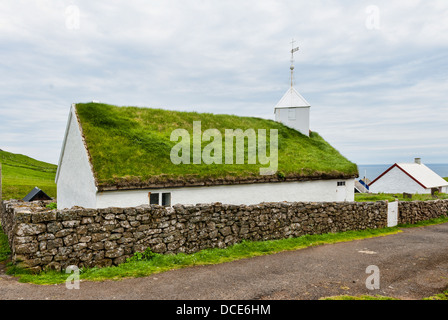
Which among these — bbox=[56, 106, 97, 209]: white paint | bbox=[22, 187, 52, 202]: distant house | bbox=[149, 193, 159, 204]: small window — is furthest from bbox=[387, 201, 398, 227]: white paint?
bbox=[22, 187, 52, 202]: distant house

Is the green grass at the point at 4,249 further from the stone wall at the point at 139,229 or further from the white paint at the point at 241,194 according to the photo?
the white paint at the point at 241,194

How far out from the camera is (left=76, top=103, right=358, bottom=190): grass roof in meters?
14.2

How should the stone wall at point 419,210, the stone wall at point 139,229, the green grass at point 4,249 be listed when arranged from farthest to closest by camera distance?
the stone wall at point 419,210 < the green grass at point 4,249 < the stone wall at point 139,229

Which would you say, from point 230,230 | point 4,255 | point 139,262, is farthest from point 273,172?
point 4,255

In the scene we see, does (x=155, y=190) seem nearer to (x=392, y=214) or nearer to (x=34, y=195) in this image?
(x=392, y=214)

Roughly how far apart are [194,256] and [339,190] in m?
13.1

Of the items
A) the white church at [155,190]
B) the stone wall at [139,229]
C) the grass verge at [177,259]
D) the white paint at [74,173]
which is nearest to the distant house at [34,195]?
the white paint at [74,173]

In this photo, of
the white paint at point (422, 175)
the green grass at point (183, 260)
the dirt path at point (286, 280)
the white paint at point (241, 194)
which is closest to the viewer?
the dirt path at point (286, 280)

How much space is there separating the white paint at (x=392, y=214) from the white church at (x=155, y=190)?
3.30 m

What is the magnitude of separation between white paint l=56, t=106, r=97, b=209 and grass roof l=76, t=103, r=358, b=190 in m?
0.53

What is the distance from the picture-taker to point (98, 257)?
28.7ft

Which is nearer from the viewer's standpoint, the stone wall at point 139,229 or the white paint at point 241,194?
the stone wall at point 139,229

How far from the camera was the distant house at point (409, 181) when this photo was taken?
4502 cm

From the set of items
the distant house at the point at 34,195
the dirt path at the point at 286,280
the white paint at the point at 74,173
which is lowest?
Answer: the dirt path at the point at 286,280
